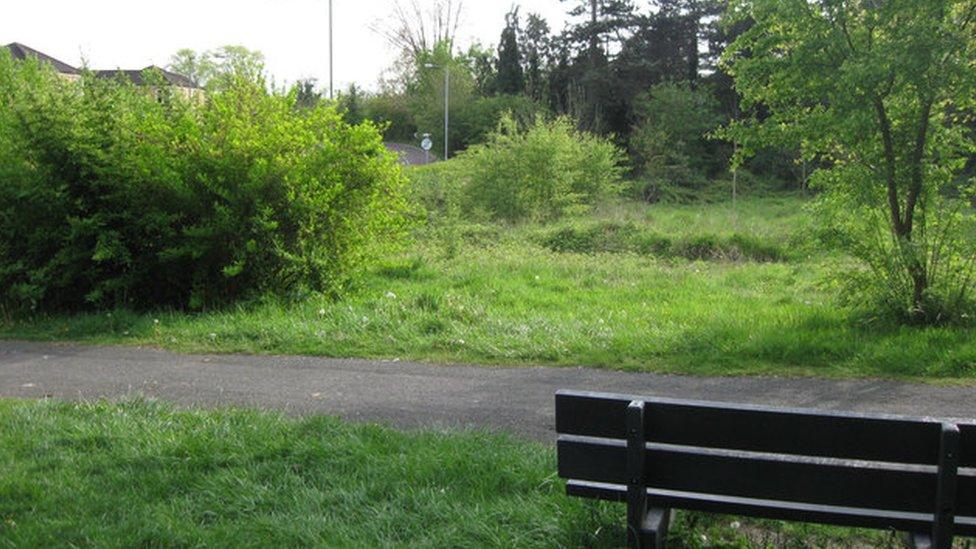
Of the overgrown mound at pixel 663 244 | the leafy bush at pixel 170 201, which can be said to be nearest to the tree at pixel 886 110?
the leafy bush at pixel 170 201

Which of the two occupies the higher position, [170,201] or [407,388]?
[170,201]

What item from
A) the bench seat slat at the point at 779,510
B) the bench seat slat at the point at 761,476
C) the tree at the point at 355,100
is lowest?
the bench seat slat at the point at 779,510

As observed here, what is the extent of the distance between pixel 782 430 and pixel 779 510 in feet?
1.31

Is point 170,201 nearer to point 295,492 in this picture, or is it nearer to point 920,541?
point 295,492

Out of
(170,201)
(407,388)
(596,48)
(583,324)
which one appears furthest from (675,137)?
(407,388)

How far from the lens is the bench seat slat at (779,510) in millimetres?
3326

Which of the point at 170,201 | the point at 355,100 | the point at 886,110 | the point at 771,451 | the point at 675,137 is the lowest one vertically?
the point at 771,451

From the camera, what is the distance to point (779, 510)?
3473mm

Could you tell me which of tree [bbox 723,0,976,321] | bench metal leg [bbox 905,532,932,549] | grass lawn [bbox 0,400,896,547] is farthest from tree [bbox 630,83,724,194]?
bench metal leg [bbox 905,532,932,549]

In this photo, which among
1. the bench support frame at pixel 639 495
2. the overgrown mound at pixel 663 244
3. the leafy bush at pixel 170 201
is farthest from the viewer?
the overgrown mound at pixel 663 244

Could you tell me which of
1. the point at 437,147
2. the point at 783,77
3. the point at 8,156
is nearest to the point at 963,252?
the point at 783,77

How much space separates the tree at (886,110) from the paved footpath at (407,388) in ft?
6.76

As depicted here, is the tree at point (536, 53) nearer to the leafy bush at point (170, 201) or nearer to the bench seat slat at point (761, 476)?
the leafy bush at point (170, 201)

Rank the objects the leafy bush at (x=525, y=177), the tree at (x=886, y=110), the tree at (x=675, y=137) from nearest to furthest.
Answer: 1. the tree at (x=886, y=110)
2. the leafy bush at (x=525, y=177)
3. the tree at (x=675, y=137)
